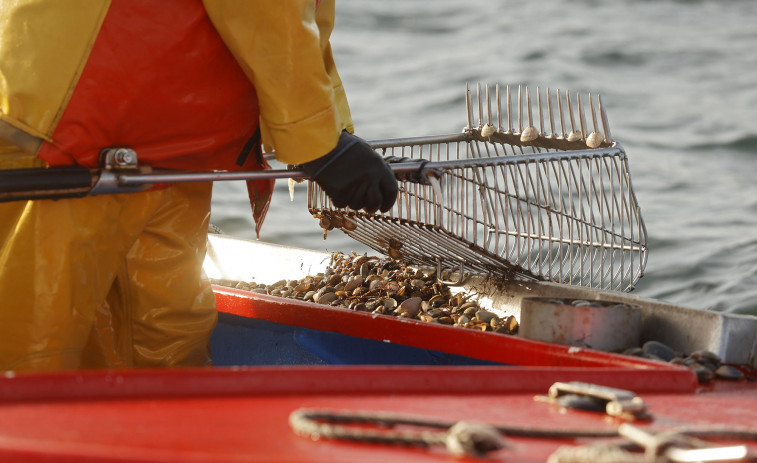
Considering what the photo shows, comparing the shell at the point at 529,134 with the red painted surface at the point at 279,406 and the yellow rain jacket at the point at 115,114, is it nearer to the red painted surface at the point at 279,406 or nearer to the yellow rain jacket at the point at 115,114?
the yellow rain jacket at the point at 115,114

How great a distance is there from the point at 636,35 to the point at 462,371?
10668 millimetres

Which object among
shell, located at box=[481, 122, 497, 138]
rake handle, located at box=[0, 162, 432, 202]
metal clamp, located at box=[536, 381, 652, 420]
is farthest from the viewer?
shell, located at box=[481, 122, 497, 138]

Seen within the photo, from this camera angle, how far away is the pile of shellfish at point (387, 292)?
7.45ft

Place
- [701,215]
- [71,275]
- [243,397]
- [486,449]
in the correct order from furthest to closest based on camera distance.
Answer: [701,215], [71,275], [243,397], [486,449]

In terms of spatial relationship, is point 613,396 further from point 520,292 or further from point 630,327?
point 520,292

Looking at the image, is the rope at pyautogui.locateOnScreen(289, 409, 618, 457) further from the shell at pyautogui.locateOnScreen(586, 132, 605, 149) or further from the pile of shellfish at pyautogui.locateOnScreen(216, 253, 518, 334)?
the shell at pyautogui.locateOnScreen(586, 132, 605, 149)

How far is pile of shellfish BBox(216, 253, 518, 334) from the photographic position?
2.27 metres

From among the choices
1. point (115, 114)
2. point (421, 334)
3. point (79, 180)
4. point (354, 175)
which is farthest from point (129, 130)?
point (421, 334)

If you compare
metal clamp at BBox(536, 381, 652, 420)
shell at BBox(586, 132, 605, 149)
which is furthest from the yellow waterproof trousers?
shell at BBox(586, 132, 605, 149)

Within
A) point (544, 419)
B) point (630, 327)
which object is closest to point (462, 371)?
point (544, 419)

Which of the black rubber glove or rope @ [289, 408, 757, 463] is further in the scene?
the black rubber glove

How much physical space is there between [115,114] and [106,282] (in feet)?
1.07

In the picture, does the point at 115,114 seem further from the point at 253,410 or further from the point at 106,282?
the point at 253,410

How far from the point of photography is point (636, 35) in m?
11.4
